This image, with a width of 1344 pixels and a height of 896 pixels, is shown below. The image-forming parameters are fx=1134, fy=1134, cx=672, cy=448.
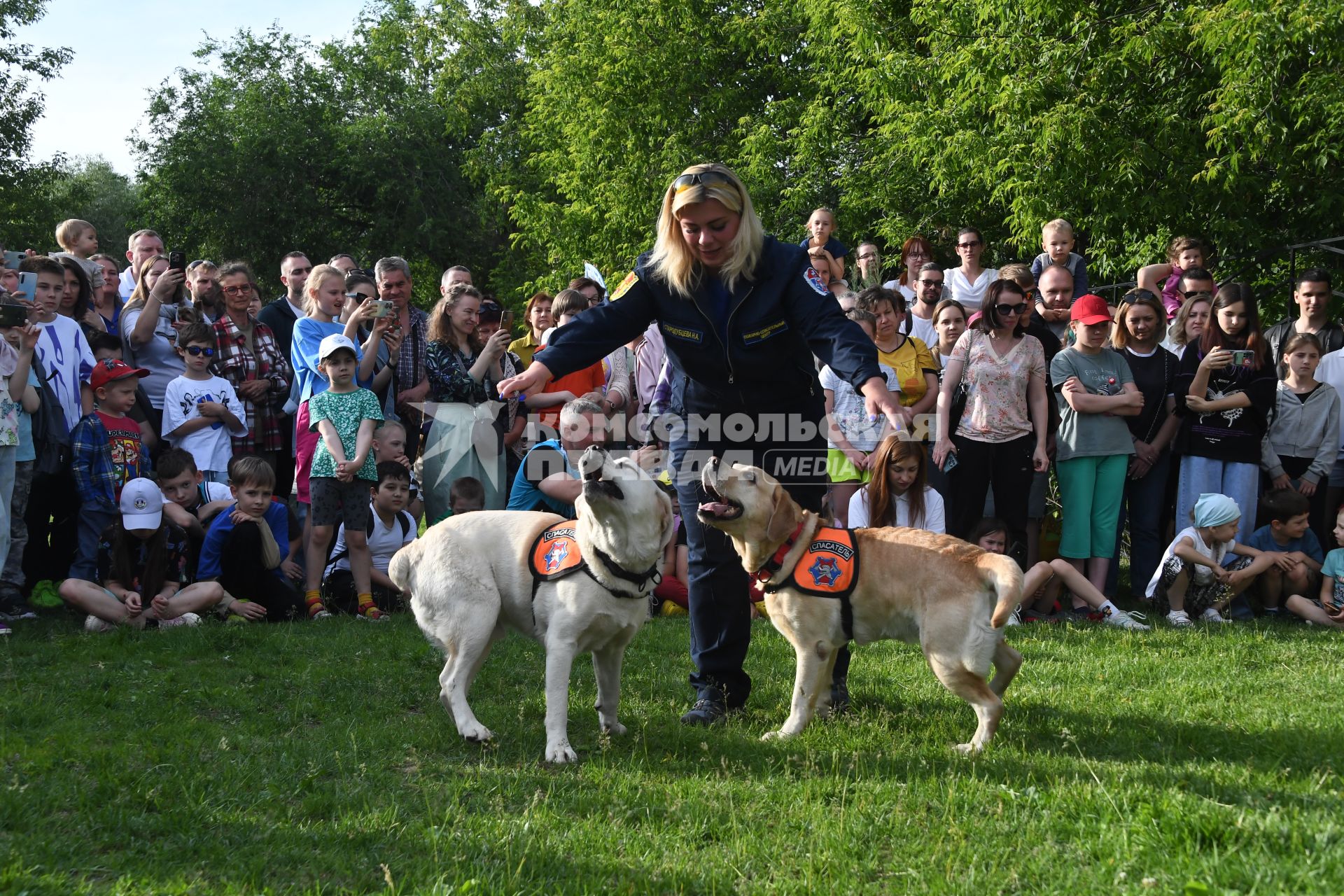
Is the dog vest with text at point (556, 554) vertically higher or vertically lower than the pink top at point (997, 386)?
lower

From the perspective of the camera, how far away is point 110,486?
27.3ft

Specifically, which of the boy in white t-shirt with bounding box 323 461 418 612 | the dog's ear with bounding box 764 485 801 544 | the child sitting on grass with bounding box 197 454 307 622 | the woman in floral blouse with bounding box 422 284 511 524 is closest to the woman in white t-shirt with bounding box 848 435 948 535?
the dog's ear with bounding box 764 485 801 544

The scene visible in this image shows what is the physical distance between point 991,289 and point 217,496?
6.41 metres

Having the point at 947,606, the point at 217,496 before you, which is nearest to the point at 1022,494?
the point at 947,606

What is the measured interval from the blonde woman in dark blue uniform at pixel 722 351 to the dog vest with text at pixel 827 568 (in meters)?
0.41

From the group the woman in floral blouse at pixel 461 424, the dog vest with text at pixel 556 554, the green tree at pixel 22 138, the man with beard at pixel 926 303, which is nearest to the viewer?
the dog vest with text at pixel 556 554

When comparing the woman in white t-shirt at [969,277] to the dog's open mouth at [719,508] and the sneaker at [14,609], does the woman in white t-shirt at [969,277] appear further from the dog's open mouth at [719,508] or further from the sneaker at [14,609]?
the sneaker at [14,609]

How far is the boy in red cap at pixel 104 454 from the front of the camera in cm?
826

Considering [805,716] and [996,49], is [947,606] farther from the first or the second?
[996,49]

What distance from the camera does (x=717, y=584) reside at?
5926mm

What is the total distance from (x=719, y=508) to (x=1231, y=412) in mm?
6070

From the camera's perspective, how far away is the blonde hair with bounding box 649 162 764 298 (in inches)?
214

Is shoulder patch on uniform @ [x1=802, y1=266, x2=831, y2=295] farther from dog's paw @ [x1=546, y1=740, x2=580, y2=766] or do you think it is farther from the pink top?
the pink top

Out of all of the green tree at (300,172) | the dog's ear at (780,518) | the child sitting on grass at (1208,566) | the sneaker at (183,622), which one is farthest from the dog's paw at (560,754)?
the green tree at (300,172)
